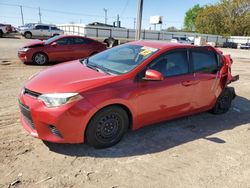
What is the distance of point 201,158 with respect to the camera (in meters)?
3.75

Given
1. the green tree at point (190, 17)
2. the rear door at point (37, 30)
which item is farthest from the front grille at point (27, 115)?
the green tree at point (190, 17)

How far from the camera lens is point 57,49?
36.7ft

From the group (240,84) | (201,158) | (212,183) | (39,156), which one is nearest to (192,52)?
(201,158)

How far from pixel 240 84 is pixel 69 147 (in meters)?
7.13

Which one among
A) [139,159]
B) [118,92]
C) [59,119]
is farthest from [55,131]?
[139,159]

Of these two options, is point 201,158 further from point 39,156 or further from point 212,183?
point 39,156

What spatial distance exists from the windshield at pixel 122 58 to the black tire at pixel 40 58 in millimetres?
6811

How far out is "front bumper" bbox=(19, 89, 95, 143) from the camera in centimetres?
328

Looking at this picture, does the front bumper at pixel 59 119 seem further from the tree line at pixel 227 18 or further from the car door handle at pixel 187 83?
the tree line at pixel 227 18

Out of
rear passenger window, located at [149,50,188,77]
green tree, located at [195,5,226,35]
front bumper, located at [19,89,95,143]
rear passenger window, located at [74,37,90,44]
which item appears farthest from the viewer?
green tree, located at [195,5,226,35]

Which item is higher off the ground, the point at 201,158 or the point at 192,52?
the point at 192,52

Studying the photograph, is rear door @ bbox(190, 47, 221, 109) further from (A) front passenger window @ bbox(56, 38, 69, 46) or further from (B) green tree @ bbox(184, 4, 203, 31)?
(B) green tree @ bbox(184, 4, 203, 31)

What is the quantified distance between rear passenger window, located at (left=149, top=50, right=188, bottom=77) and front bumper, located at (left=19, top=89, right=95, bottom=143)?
1.35 metres

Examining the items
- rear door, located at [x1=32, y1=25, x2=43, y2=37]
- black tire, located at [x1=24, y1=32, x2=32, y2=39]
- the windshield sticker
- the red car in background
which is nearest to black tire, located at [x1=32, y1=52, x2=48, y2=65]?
the red car in background
